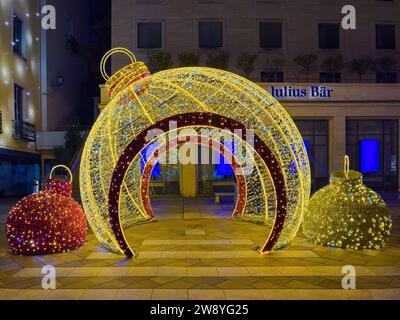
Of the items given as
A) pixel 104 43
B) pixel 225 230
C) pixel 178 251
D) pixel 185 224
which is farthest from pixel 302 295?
pixel 104 43

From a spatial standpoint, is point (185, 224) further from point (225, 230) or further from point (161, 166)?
point (161, 166)

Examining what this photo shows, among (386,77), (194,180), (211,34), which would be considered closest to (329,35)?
(386,77)

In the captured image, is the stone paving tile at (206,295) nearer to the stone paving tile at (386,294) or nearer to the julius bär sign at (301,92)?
the stone paving tile at (386,294)

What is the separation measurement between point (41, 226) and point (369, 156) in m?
19.3

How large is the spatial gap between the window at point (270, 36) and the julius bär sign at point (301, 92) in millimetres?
3706

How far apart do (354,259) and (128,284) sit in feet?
14.3

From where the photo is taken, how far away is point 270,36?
22.6 meters

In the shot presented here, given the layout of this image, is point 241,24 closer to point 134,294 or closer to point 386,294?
point 386,294

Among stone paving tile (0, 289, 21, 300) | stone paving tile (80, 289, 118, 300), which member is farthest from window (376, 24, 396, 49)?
stone paving tile (0, 289, 21, 300)

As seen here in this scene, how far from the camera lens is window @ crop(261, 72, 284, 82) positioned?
22.4 m

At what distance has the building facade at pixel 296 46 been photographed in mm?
21938

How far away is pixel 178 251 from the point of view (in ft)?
28.1

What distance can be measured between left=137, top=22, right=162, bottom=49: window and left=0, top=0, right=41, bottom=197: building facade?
20.5ft

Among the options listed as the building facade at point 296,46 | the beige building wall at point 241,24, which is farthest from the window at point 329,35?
the beige building wall at point 241,24
